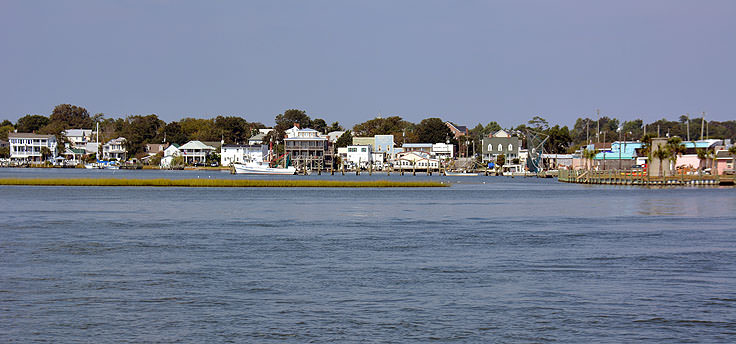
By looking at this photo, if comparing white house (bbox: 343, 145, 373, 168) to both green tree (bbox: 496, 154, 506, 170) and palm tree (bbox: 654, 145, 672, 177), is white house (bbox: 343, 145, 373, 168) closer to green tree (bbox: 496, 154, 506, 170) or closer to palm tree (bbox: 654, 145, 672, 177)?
green tree (bbox: 496, 154, 506, 170)

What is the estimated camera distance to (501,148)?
192 meters

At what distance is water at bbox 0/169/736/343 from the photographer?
714 inches

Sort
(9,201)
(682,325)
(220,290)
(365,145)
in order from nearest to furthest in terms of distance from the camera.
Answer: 1. (682,325)
2. (220,290)
3. (9,201)
4. (365,145)

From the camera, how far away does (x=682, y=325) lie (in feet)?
60.9

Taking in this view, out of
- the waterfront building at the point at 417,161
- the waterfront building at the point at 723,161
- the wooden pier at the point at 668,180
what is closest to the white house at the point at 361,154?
the waterfront building at the point at 417,161

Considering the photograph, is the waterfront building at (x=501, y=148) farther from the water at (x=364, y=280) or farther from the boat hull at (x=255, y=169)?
the water at (x=364, y=280)

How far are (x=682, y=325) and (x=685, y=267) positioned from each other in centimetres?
966

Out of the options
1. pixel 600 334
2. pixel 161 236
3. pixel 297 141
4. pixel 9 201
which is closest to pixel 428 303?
pixel 600 334

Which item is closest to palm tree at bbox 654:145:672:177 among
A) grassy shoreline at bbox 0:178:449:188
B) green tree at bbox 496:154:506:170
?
grassy shoreline at bbox 0:178:449:188

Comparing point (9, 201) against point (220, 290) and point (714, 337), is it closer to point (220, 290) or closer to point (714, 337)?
point (220, 290)

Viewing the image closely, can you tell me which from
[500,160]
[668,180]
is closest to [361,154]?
[500,160]

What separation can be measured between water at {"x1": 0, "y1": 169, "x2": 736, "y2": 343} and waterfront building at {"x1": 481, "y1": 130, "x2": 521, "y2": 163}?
145 metres

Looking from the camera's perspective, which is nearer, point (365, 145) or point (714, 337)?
point (714, 337)

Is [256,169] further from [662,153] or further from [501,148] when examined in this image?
[662,153]
